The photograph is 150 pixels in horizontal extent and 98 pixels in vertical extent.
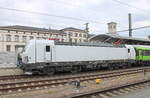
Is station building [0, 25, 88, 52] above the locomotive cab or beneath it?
above

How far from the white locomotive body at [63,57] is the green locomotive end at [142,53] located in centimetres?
487

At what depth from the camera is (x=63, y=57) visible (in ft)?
58.7

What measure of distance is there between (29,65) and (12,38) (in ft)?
187

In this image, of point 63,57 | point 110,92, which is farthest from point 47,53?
point 110,92

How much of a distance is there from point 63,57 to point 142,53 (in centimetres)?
1465

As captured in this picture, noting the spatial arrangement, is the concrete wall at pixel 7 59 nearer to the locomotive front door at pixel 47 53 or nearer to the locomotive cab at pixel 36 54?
the locomotive cab at pixel 36 54

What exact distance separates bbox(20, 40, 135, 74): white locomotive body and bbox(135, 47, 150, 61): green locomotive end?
16.0ft

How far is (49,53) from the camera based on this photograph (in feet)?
55.8

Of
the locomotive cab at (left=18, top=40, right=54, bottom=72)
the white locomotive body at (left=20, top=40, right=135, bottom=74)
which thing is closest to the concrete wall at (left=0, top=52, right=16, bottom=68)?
the white locomotive body at (left=20, top=40, right=135, bottom=74)

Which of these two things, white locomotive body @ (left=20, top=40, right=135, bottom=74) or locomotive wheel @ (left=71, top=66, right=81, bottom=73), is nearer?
white locomotive body @ (left=20, top=40, right=135, bottom=74)

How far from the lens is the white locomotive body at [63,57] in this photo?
16344mm

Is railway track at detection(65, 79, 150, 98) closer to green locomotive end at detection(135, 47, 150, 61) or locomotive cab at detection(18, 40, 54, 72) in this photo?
locomotive cab at detection(18, 40, 54, 72)

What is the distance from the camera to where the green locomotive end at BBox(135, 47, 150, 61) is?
87.3 feet

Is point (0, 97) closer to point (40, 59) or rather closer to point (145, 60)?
point (40, 59)
